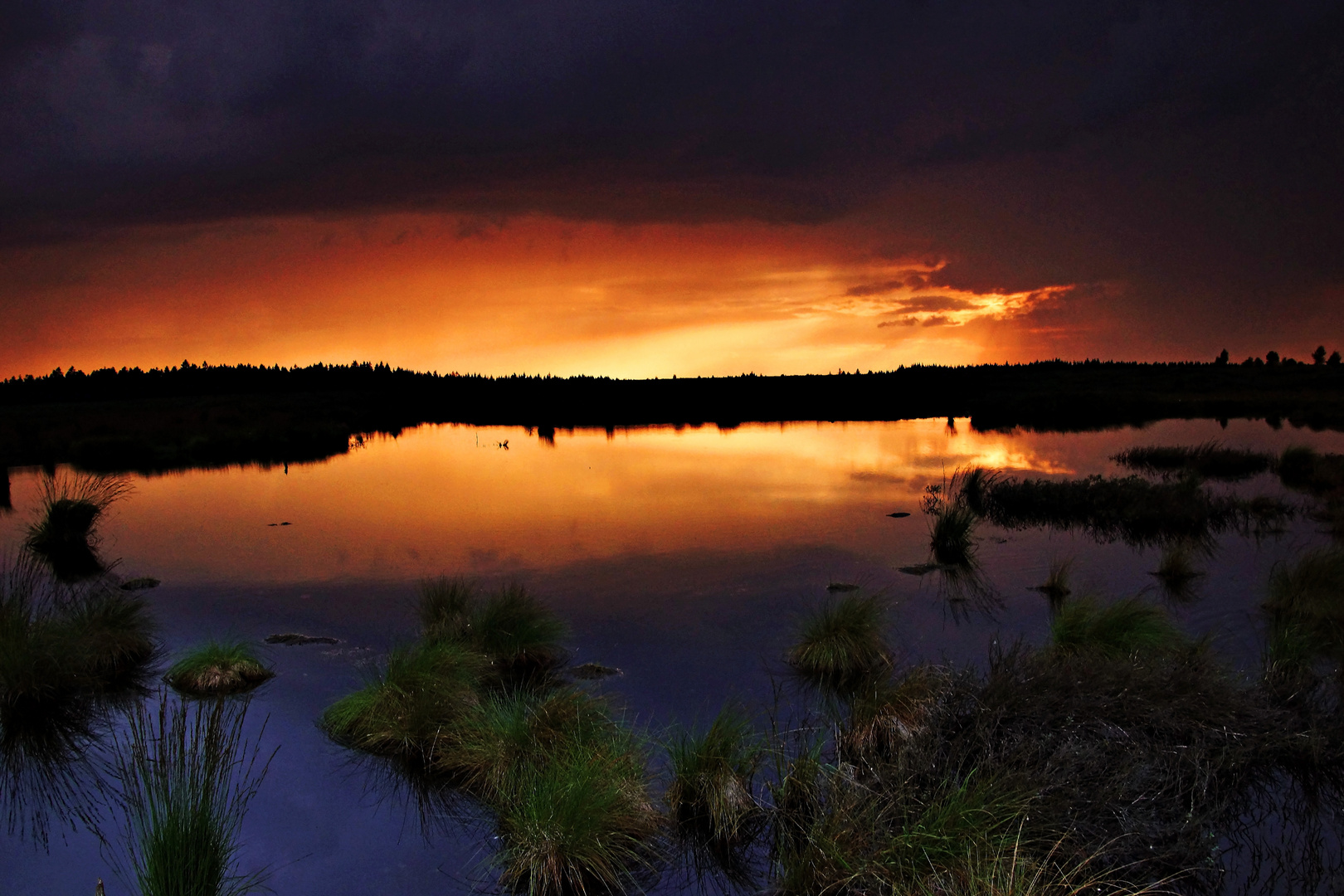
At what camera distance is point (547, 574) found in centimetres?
1483

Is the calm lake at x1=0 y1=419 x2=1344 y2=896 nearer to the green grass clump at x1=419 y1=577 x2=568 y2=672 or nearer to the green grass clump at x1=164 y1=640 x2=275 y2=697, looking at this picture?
the green grass clump at x1=164 y1=640 x2=275 y2=697

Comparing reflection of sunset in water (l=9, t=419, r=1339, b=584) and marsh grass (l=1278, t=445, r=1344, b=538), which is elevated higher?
marsh grass (l=1278, t=445, r=1344, b=538)

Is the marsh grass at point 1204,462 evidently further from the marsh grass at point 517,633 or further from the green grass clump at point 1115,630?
the marsh grass at point 517,633

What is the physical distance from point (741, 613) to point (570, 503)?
11040mm

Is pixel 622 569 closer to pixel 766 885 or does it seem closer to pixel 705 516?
pixel 705 516

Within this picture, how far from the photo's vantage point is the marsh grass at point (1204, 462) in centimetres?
2430

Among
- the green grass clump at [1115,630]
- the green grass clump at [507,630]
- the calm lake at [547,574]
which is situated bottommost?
the calm lake at [547,574]

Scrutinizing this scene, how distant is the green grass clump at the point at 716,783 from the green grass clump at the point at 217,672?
17.7ft

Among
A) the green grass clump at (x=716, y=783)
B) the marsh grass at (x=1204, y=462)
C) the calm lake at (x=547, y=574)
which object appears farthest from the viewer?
the marsh grass at (x=1204, y=462)

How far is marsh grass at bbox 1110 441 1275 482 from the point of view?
24.3 metres

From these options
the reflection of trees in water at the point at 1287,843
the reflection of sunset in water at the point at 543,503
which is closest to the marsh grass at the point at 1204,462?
the reflection of sunset in water at the point at 543,503

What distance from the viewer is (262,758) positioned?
761cm

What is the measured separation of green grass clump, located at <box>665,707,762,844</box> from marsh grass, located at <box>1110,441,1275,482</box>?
2094 cm

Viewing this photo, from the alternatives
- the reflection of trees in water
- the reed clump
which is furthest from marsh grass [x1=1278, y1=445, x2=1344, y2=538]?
the reed clump
